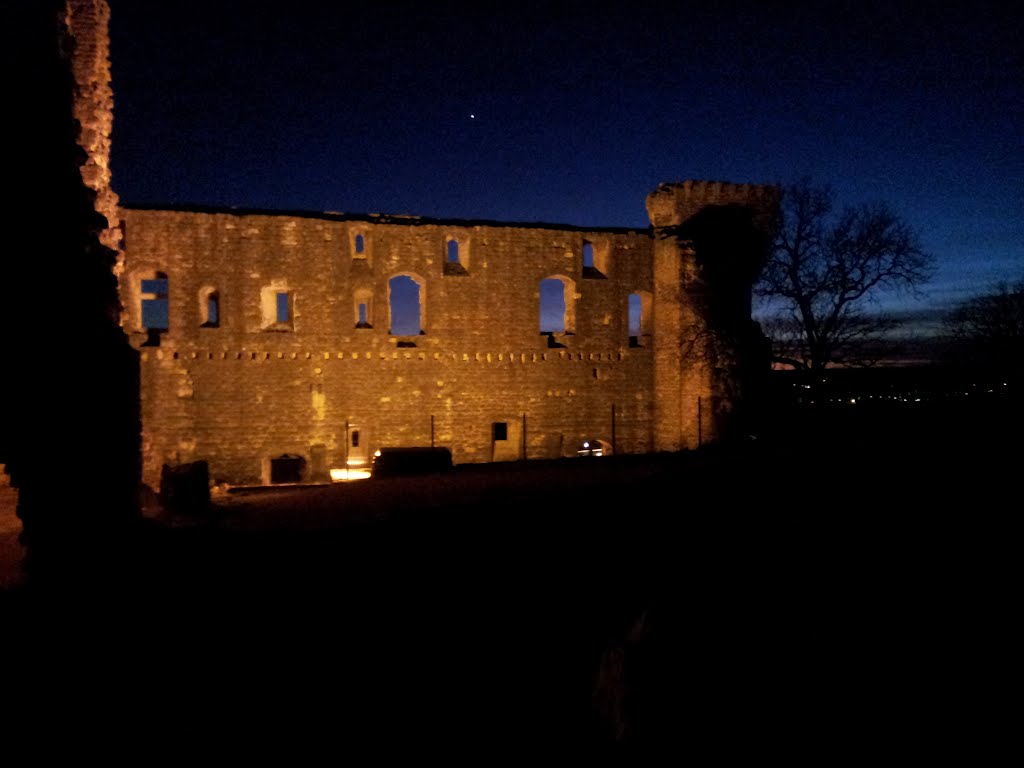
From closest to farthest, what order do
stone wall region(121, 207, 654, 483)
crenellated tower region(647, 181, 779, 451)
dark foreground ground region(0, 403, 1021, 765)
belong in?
dark foreground ground region(0, 403, 1021, 765), stone wall region(121, 207, 654, 483), crenellated tower region(647, 181, 779, 451)

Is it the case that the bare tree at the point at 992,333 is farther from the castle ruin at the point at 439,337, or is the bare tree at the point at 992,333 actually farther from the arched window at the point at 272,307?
the arched window at the point at 272,307

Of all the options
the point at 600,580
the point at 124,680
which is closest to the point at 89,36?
the point at 124,680

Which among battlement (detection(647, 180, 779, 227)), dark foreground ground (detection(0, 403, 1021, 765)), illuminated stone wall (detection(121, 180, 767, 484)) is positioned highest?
battlement (detection(647, 180, 779, 227))

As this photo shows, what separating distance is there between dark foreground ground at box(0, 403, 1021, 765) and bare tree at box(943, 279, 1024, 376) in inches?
859

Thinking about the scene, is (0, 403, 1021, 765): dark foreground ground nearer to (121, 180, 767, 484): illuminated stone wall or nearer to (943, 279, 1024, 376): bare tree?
(121, 180, 767, 484): illuminated stone wall

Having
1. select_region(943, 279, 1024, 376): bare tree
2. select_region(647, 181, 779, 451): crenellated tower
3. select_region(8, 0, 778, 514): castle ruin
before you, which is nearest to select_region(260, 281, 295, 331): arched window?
select_region(8, 0, 778, 514): castle ruin

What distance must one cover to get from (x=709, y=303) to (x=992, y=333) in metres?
19.5

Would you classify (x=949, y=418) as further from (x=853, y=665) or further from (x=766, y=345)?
(x=853, y=665)

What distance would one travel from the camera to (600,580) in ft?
22.1

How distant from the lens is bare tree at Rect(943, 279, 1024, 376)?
26.9 meters

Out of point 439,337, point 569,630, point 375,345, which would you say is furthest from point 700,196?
point 569,630

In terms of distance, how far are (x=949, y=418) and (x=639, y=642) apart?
14.0 meters

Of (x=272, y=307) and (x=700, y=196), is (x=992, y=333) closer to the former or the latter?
(x=700, y=196)

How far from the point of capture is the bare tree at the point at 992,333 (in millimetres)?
26859
